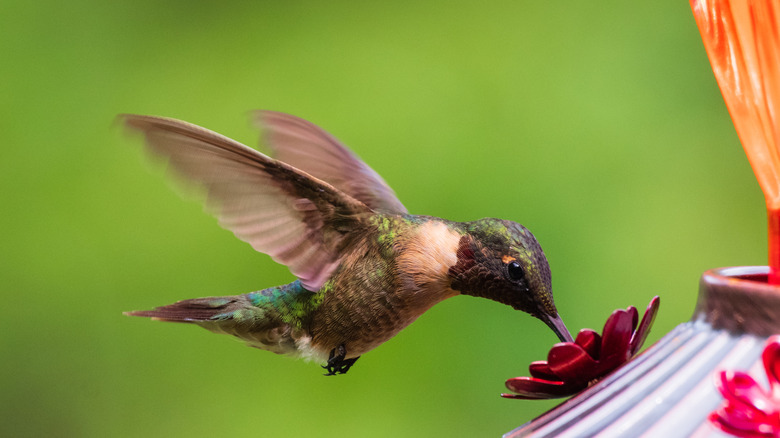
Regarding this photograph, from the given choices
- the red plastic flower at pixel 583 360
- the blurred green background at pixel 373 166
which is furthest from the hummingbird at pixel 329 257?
the blurred green background at pixel 373 166

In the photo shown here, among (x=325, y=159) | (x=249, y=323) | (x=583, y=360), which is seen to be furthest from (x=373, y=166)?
(x=583, y=360)

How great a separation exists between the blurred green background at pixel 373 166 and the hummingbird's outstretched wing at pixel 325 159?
0.60 meters

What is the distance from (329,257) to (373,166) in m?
0.86

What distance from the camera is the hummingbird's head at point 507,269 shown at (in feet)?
2.72

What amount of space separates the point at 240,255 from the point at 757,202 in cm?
127

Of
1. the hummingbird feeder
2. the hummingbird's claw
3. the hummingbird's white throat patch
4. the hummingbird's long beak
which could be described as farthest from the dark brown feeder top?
the hummingbird's claw

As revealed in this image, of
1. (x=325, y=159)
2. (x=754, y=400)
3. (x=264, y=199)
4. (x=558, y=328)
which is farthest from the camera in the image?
(x=325, y=159)

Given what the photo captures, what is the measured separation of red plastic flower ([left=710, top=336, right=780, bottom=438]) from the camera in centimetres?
38

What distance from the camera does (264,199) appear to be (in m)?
0.94

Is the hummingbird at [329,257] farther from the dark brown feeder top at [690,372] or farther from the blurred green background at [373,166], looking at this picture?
the blurred green background at [373,166]

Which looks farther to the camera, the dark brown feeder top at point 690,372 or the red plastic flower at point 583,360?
the red plastic flower at point 583,360

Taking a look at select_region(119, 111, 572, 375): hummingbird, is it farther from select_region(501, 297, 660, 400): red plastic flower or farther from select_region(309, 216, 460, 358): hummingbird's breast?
select_region(501, 297, 660, 400): red plastic flower

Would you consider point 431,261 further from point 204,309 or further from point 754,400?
point 754,400

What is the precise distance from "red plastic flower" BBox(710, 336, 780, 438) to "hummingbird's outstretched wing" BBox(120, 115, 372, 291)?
0.59m
